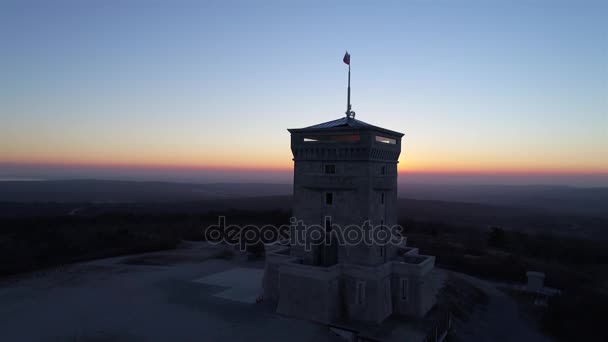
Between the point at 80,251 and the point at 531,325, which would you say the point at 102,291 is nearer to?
the point at 80,251

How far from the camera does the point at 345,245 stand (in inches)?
783

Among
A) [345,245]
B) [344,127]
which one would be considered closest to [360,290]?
[345,245]

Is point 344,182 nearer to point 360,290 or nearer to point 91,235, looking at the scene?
point 360,290

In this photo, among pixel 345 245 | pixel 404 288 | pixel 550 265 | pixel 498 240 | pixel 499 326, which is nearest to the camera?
pixel 345 245

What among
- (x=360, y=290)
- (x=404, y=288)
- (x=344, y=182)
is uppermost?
(x=344, y=182)

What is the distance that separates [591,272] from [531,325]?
1645 cm

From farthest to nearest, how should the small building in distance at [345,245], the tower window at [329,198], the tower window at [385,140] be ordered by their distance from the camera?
the tower window at [329,198]
the tower window at [385,140]
the small building in distance at [345,245]

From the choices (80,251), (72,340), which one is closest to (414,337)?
(72,340)

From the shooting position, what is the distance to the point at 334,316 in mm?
18875

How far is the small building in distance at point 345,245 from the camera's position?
1878cm

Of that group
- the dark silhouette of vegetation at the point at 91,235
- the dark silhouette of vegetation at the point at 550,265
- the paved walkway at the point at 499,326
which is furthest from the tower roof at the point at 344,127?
the dark silhouette of vegetation at the point at 91,235

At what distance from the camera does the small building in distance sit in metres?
18.8

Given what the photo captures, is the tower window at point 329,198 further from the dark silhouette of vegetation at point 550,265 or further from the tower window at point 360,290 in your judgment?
the dark silhouette of vegetation at point 550,265

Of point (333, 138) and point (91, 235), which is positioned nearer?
point (333, 138)
